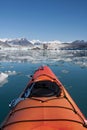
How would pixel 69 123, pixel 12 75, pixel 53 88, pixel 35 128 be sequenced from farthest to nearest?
pixel 12 75 < pixel 53 88 < pixel 69 123 < pixel 35 128

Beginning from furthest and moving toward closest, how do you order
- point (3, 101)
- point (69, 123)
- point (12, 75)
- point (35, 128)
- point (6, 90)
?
point (12, 75) < point (6, 90) < point (3, 101) < point (69, 123) < point (35, 128)

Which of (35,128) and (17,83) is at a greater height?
(35,128)

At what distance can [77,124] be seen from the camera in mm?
3514

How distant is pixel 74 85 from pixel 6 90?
4.24 meters

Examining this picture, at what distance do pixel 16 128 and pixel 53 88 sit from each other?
252 centimetres

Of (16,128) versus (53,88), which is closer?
(16,128)

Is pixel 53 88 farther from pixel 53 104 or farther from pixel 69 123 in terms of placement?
pixel 69 123

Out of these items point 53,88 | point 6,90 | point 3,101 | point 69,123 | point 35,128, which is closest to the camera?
point 35,128

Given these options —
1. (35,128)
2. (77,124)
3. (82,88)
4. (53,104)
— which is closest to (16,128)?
(35,128)

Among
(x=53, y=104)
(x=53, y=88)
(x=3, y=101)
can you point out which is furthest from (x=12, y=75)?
(x=53, y=104)

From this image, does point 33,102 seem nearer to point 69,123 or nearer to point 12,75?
point 69,123

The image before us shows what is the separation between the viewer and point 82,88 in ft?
48.0

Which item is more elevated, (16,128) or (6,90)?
(16,128)

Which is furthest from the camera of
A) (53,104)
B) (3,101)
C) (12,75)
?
(12,75)
